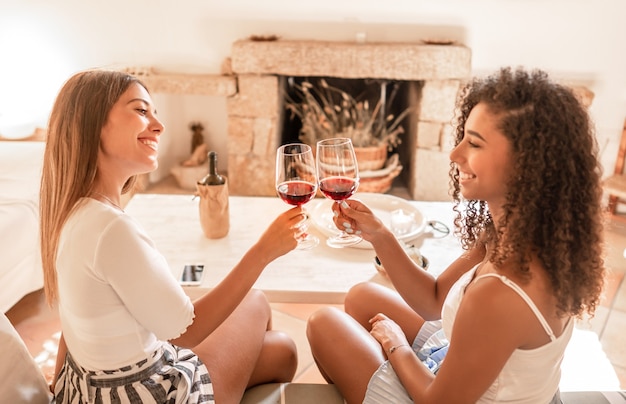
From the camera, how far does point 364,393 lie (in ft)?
3.88

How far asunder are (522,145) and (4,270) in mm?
1968

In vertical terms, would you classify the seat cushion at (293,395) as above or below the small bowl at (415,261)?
below

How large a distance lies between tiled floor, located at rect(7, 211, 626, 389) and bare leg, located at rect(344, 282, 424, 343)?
65 centimetres

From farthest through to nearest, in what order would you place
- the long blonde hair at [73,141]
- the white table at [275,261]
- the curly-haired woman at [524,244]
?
the white table at [275,261], the long blonde hair at [73,141], the curly-haired woman at [524,244]

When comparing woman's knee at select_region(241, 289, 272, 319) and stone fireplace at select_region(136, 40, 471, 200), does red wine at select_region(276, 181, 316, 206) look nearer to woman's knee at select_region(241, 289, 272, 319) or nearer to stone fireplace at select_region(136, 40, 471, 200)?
woman's knee at select_region(241, 289, 272, 319)

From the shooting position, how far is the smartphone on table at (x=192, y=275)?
149 cm

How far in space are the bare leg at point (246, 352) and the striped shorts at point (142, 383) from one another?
5 centimetres

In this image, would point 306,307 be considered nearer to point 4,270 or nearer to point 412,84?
point 4,270

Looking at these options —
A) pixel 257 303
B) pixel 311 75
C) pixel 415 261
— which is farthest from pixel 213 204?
pixel 311 75

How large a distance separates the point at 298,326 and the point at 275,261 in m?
0.79

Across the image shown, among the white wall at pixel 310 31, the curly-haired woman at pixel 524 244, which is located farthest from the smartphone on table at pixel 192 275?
the white wall at pixel 310 31

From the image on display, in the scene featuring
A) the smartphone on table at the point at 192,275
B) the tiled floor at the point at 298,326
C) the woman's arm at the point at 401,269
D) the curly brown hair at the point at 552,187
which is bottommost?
the tiled floor at the point at 298,326

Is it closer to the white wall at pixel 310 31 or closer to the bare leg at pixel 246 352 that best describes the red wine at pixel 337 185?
the bare leg at pixel 246 352

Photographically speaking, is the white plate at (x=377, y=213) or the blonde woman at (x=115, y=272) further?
the white plate at (x=377, y=213)
